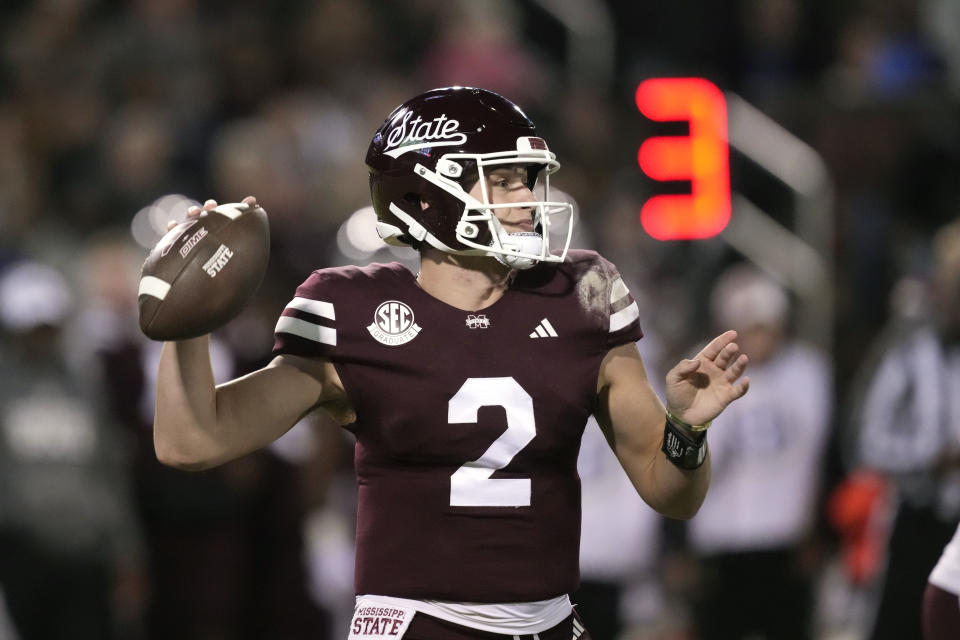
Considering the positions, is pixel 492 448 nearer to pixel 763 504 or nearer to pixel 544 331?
pixel 544 331

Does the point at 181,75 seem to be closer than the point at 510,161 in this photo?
No

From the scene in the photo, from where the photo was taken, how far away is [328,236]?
332 inches

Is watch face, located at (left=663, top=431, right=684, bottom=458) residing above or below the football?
below

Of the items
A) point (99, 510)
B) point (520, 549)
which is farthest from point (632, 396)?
point (99, 510)

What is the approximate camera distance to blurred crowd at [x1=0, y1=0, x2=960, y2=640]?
716cm

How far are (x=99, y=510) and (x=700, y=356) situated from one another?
13.9 feet

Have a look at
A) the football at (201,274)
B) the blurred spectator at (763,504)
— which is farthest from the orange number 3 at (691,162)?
the football at (201,274)

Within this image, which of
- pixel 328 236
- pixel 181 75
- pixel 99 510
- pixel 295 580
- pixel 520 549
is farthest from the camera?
pixel 181 75

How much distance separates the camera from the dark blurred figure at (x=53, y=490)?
7105 mm

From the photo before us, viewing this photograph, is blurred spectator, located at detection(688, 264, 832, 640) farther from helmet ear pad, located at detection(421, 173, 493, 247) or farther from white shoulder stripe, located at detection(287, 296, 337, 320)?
white shoulder stripe, located at detection(287, 296, 337, 320)

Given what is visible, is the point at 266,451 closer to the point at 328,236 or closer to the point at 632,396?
the point at 328,236

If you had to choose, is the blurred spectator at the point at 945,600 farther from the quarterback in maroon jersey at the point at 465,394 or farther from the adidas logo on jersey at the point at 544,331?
the adidas logo on jersey at the point at 544,331

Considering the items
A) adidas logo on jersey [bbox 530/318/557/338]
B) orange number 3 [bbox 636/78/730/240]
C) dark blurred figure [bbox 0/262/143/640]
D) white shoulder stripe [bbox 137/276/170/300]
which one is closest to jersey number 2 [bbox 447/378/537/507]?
adidas logo on jersey [bbox 530/318/557/338]

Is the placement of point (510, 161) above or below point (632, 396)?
above
